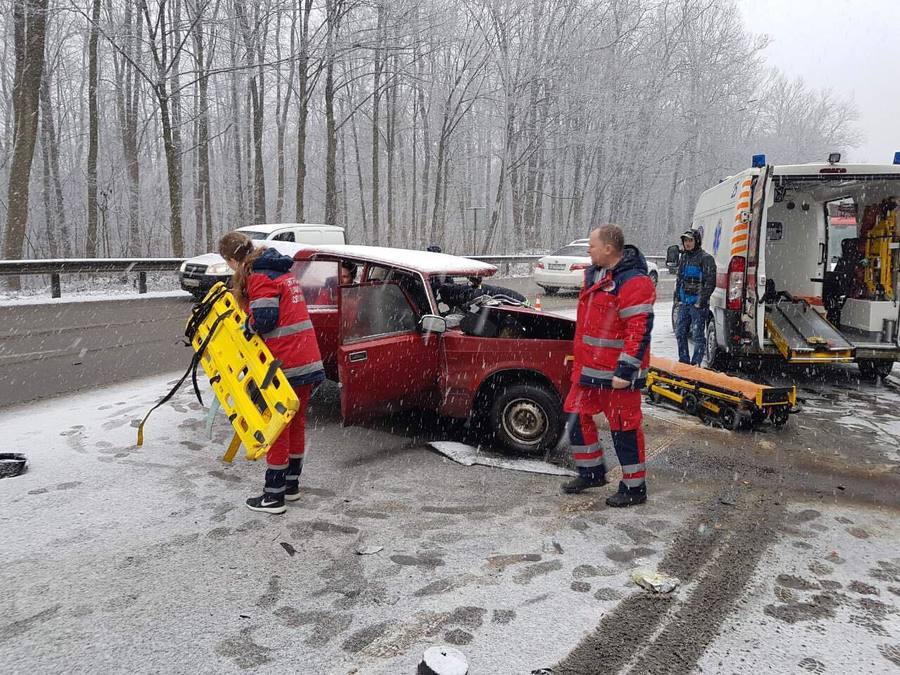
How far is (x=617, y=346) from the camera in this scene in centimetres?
418

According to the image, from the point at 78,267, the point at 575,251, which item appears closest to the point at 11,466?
the point at 78,267

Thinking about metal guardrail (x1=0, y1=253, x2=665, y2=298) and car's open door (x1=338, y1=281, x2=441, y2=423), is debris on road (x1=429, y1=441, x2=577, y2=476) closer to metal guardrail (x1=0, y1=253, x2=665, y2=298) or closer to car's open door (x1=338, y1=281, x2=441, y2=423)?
car's open door (x1=338, y1=281, x2=441, y2=423)

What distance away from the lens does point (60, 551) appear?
3.50 metres

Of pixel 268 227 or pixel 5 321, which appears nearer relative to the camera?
pixel 5 321

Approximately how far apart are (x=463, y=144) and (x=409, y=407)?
38092 mm

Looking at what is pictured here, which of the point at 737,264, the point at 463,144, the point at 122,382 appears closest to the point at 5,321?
the point at 122,382

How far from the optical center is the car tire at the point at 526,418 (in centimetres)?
515

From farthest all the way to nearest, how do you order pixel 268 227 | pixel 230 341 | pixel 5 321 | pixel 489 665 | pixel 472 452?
1. pixel 268 227
2. pixel 5 321
3. pixel 472 452
4. pixel 230 341
5. pixel 489 665

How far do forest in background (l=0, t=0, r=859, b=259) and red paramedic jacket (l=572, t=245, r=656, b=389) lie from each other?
18.2m

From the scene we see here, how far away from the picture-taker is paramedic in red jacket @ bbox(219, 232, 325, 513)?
3928 mm

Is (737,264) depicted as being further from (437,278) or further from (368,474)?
(368,474)

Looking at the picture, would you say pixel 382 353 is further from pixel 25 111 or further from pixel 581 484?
pixel 25 111

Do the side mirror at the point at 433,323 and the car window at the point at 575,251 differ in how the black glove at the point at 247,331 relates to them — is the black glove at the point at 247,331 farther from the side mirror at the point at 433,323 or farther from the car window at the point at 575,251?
the car window at the point at 575,251

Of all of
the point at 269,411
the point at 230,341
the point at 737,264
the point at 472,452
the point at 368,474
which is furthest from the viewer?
the point at 737,264
